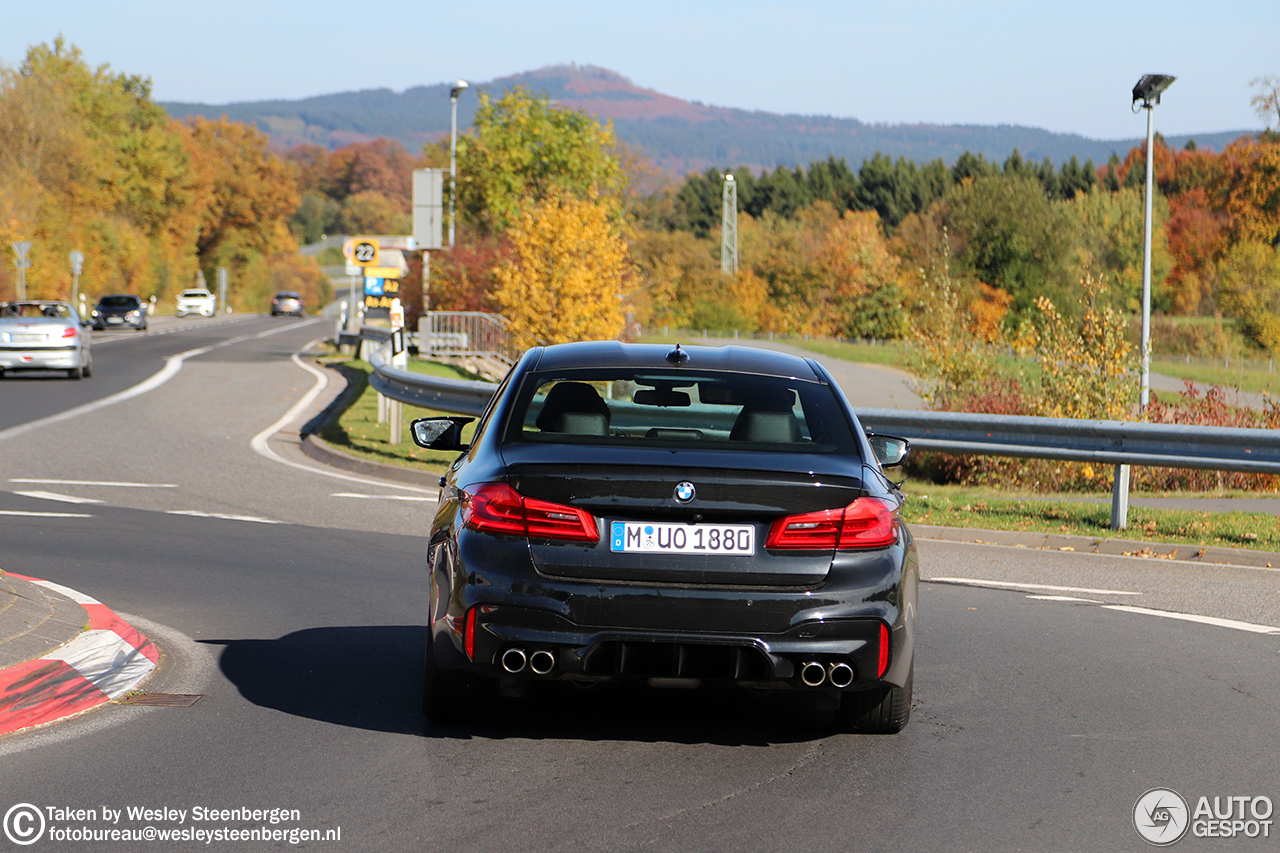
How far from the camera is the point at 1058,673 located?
682cm

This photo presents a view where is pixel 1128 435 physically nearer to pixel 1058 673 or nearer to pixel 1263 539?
pixel 1263 539

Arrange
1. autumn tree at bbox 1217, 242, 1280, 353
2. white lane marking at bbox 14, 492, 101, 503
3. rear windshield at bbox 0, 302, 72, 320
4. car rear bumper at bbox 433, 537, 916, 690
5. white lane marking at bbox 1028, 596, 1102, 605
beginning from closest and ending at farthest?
car rear bumper at bbox 433, 537, 916, 690 → white lane marking at bbox 1028, 596, 1102, 605 → white lane marking at bbox 14, 492, 101, 503 → rear windshield at bbox 0, 302, 72, 320 → autumn tree at bbox 1217, 242, 1280, 353

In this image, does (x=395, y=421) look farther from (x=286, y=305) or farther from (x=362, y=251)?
(x=286, y=305)

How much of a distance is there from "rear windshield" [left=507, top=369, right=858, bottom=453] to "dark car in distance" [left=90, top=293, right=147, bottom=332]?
56.0 m

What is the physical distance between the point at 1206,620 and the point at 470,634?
4.98m

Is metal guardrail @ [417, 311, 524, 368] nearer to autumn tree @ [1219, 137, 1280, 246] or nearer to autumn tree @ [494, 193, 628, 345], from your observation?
autumn tree @ [494, 193, 628, 345]

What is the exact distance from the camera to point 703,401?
5871 millimetres

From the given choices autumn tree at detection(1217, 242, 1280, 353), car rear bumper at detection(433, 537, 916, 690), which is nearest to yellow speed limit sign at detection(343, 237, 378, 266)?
car rear bumper at detection(433, 537, 916, 690)

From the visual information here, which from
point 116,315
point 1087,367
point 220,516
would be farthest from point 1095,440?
point 116,315

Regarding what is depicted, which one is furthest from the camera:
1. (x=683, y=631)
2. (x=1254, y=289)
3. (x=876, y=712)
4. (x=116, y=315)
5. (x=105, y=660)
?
(x=1254, y=289)

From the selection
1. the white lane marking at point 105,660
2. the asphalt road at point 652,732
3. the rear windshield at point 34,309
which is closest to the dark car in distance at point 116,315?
the rear windshield at point 34,309

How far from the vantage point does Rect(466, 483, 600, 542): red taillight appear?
16.4ft

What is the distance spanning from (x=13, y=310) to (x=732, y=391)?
89.8ft

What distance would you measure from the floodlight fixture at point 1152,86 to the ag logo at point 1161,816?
14.8 m
